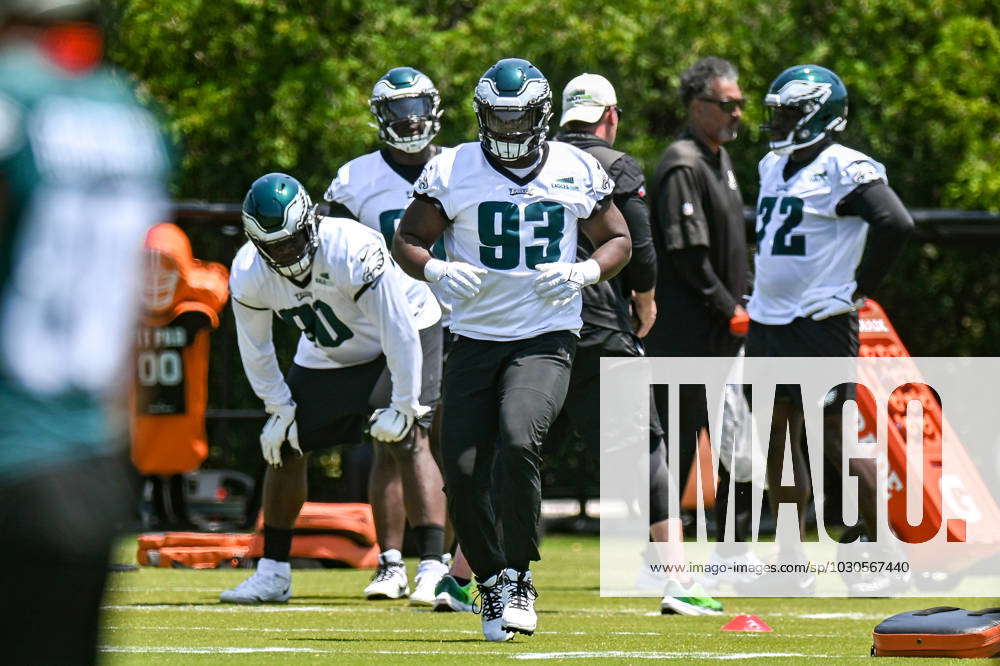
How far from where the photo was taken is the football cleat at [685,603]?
25.0 ft

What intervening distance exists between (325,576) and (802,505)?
263cm

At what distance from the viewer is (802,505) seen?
28.7 feet

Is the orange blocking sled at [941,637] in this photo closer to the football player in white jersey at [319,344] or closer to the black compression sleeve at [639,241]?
the black compression sleeve at [639,241]

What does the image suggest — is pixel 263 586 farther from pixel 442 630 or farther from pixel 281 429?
pixel 442 630

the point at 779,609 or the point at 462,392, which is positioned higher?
the point at 462,392

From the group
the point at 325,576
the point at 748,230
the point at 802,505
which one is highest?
the point at 748,230

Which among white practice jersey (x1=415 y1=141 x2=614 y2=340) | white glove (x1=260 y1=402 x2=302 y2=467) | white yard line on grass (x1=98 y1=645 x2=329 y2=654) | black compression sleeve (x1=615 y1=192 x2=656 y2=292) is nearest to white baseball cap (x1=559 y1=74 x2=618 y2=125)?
black compression sleeve (x1=615 y1=192 x2=656 y2=292)

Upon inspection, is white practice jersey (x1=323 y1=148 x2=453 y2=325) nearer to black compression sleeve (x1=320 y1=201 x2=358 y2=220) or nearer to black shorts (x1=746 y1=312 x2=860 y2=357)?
black compression sleeve (x1=320 y1=201 x2=358 y2=220)

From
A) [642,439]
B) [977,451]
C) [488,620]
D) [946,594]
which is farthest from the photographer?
[977,451]

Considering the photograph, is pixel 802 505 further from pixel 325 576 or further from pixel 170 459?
pixel 170 459

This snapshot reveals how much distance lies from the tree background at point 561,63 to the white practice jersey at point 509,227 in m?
8.93

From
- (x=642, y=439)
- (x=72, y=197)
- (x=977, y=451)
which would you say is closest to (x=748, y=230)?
(x=977, y=451)

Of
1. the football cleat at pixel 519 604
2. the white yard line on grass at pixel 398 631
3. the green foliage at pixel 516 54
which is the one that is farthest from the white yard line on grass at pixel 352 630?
the green foliage at pixel 516 54

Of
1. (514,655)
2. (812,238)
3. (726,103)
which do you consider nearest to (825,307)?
(812,238)
